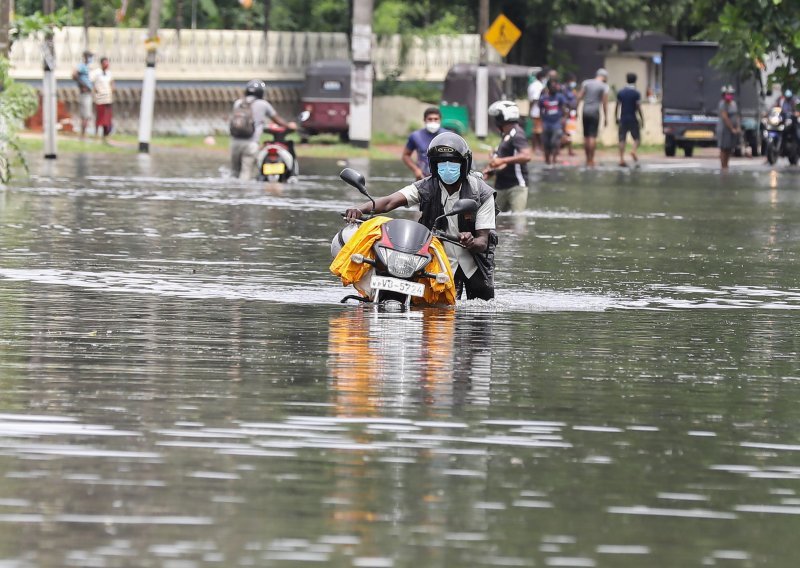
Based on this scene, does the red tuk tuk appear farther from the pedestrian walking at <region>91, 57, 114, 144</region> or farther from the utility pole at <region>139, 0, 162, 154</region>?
the utility pole at <region>139, 0, 162, 154</region>

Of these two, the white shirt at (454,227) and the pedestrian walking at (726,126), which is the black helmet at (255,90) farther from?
the white shirt at (454,227)

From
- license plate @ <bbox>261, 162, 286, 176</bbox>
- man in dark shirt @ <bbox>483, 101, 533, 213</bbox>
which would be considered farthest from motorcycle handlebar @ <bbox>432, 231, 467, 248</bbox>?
license plate @ <bbox>261, 162, 286, 176</bbox>

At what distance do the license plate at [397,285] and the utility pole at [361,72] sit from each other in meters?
30.7

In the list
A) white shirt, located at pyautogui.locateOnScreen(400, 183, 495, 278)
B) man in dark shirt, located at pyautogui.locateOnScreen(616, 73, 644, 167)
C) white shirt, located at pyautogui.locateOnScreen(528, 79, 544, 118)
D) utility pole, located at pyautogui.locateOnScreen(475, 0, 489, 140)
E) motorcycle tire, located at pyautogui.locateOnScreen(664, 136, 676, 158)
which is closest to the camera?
white shirt, located at pyautogui.locateOnScreen(400, 183, 495, 278)

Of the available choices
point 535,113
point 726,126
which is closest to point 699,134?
point 535,113

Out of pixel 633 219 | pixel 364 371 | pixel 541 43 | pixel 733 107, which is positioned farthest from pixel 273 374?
pixel 541 43

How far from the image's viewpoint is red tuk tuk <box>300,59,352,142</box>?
4906cm

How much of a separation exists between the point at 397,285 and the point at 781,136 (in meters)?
31.9

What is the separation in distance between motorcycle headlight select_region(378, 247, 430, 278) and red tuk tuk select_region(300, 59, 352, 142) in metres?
34.8

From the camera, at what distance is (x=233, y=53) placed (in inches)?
2074

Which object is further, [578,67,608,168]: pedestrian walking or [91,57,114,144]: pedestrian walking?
[91,57,114,144]: pedestrian walking

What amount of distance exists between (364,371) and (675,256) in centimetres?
953

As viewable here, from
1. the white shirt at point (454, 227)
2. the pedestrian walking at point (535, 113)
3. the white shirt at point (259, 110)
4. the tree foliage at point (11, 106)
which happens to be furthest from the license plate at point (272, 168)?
the white shirt at point (454, 227)

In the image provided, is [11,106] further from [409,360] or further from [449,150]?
[409,360]
